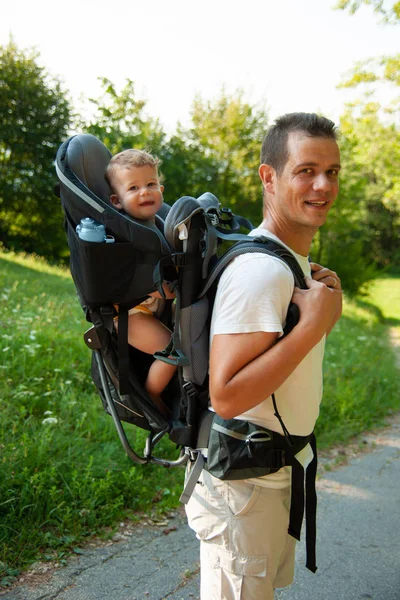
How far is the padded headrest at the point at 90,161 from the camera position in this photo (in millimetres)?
2363

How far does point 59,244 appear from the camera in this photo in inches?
1049

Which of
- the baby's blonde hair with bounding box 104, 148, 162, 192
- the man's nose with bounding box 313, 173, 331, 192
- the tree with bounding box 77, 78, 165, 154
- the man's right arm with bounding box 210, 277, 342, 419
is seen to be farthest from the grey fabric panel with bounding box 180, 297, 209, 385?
the tree with bounding box 77, 78, 165, 154

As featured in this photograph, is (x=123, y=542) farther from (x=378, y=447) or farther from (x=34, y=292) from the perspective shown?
(x=34, y=292)

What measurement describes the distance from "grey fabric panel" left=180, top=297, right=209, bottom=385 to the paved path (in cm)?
204

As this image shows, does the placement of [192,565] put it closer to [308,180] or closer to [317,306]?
[317,306]

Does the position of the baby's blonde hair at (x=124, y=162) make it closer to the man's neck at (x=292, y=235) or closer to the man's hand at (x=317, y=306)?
the man's neck at (x=292, y=235)

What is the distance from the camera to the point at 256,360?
177 centimetres

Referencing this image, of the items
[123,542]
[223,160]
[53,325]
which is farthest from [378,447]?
[223,160]

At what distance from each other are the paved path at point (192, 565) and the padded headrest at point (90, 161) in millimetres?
2239

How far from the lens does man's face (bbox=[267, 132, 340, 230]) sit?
6.56 ft

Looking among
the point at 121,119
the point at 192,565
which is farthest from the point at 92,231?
the point at 121,119

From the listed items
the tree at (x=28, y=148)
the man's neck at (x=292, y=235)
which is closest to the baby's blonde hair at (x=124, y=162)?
the man's neck at (x=292, y=235)

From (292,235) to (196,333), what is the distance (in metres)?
0.49

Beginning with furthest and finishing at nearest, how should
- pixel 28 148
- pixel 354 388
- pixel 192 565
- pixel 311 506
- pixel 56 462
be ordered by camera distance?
1. pixel 28 148
2. pixel 354 388
3. pixel 56 462
4. pixel 192 565
5. pixel 311 506
